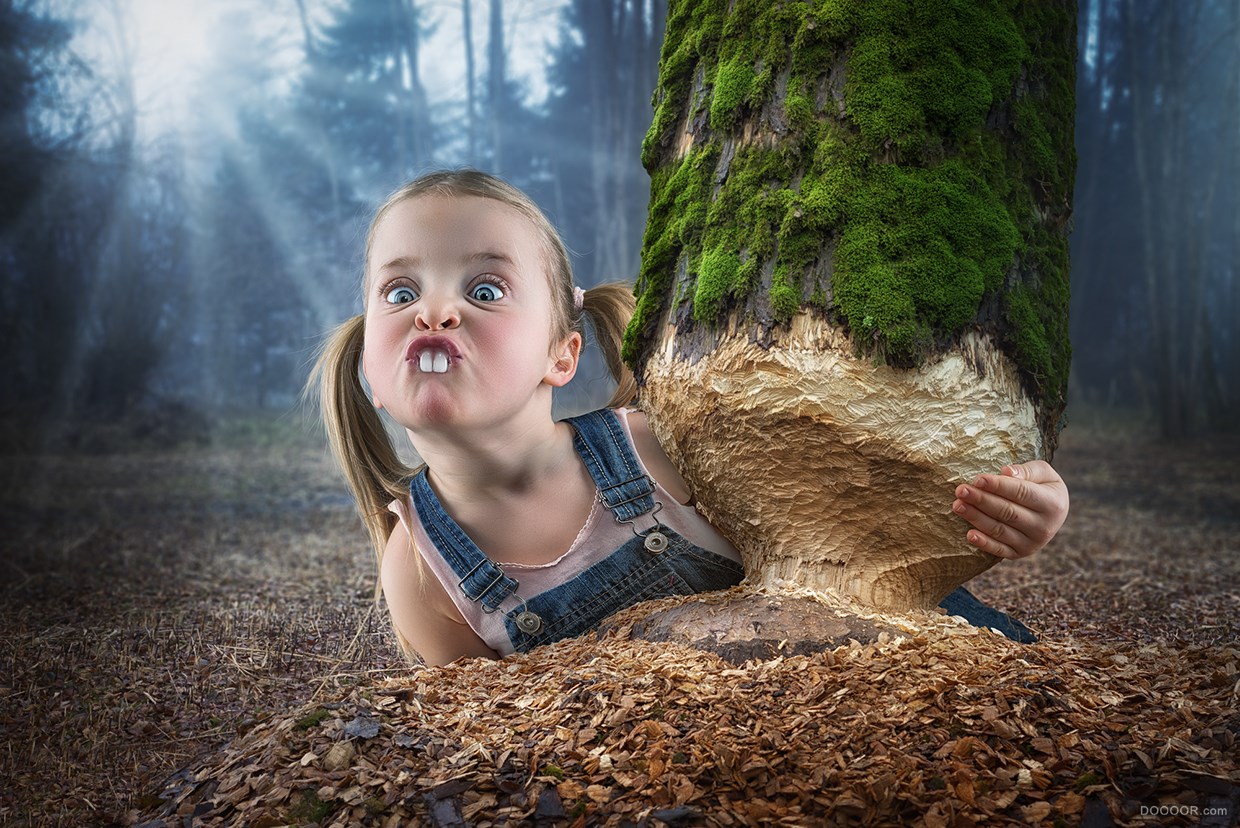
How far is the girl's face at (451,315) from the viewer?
2.33 m

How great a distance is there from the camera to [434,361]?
2.31 m

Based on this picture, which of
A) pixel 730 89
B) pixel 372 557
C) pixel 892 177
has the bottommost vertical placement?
pixel 372 557

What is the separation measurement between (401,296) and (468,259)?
211 millimetres

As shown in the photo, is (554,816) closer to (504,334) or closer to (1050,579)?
(504,334)

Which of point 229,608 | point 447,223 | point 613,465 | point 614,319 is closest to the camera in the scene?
point 447,223

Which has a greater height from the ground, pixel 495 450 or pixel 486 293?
pixel 486 293

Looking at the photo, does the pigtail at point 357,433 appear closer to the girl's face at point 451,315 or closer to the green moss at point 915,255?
the girl's face at point 451,315

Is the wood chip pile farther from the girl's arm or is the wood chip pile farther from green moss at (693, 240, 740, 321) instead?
green moss at (693, 240, 740, 321)

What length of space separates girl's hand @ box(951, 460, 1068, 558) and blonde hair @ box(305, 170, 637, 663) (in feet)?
3.54

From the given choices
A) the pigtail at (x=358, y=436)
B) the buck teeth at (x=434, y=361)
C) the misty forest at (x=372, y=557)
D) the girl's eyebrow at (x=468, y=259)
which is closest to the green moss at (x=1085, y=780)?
the misty forest at (x=372, y=557)

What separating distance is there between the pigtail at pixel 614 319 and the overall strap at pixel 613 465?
236 mm

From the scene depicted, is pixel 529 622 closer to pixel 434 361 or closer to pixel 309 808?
pixel 434 361

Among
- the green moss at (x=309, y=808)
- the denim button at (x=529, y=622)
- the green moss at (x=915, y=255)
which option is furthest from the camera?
the denim button at (x=529, y=622)

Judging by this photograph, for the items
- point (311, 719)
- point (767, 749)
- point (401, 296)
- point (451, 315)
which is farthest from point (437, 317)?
point (767, 749)
